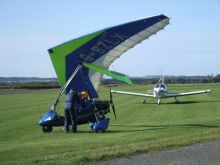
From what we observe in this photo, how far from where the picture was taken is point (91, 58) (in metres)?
18.1

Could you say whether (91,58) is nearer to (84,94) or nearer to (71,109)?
(84,94)

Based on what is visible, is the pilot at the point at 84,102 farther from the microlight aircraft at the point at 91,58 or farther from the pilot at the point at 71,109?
the pilot at the point at 71,109

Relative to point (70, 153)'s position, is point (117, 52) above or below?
above

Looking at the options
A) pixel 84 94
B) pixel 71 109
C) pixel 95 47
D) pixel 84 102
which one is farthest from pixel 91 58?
pixel 71 109

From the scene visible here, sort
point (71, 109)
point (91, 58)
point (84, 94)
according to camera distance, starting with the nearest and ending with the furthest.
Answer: point (71, 109) < point (84, 94) < point (91, 58)

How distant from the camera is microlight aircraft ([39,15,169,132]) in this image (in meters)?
16.8

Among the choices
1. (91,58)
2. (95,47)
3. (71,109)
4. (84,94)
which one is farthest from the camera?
(91,58)

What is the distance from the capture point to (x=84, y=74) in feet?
59.8

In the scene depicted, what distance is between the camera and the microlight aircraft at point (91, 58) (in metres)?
16.8

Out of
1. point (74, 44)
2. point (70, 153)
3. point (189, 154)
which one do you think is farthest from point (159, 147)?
point (74, 44)

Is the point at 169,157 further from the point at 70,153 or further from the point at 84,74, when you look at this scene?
the point at 84,74

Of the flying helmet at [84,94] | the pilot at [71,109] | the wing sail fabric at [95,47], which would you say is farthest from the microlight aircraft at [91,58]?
the pilot at [71,109]

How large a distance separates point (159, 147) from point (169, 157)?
1462 mm

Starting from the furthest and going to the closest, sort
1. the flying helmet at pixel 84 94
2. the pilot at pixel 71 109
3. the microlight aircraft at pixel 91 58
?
the flying helmet at pixel 84 94 < the microlight aircraft at pixel 91 58 < the pilot at pixel 71 109
